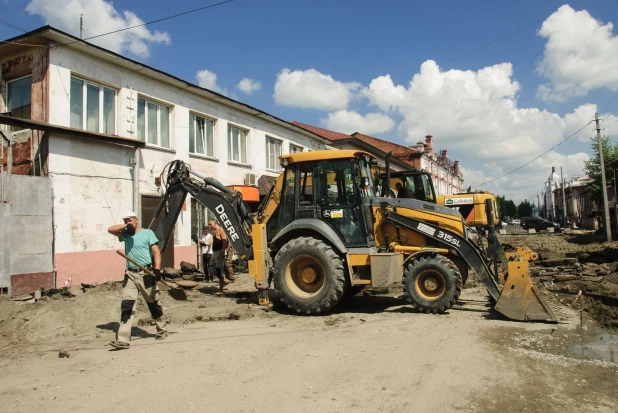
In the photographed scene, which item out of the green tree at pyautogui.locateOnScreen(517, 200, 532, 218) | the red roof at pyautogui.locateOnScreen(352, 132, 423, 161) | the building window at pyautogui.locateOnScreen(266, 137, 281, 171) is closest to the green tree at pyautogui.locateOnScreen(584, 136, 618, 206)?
the red roof at pyautogui.locateOnScreen(352, 132, 423, 161)

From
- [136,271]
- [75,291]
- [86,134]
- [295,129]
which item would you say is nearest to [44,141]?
[86,134]

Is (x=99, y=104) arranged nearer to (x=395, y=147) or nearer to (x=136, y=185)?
(x=136, y=185)

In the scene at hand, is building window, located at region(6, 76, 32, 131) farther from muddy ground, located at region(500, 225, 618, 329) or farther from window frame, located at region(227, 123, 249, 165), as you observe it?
muddy ground, located at region(500, 225, 618, 329)

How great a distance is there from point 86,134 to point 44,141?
0.92m

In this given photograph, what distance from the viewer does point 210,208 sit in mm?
9617

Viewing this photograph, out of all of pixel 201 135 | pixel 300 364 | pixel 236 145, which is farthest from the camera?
pixel 236 145

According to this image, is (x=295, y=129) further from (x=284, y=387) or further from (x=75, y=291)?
(x=284, y=387)

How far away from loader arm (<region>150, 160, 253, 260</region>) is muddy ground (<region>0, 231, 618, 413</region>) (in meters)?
1.33

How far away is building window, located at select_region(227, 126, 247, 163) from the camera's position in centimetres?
1809

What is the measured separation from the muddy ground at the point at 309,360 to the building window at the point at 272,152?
39.2 feet

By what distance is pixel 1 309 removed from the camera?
817cm

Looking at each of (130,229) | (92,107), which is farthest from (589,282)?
(92,107)

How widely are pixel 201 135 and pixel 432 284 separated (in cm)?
1090

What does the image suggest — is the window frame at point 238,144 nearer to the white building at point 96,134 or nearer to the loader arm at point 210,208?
the white building at point 96,134
